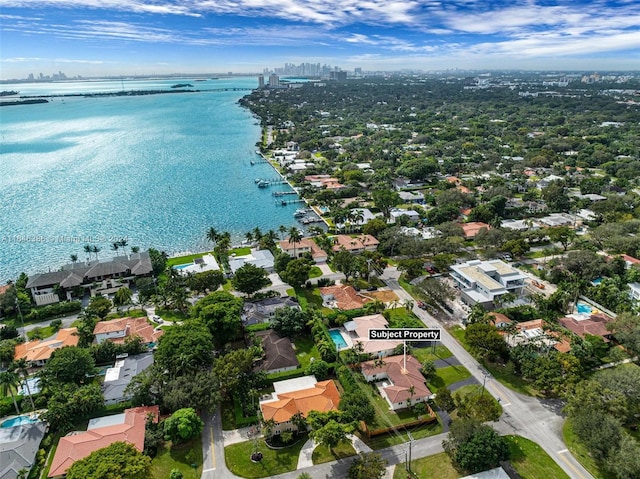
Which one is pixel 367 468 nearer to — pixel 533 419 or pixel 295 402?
pixel 295 402

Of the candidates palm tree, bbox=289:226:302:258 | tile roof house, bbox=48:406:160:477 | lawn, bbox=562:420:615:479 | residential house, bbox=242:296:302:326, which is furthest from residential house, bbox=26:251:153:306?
lawn, bbox=562:420:615:479

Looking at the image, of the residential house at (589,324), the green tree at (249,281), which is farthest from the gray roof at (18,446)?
the residential house at (589,324)

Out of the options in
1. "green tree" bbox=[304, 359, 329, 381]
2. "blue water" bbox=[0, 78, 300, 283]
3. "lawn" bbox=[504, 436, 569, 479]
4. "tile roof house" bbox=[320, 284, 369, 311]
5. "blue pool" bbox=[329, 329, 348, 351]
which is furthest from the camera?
"blue water" bbox=[0, 78, 300, 283]

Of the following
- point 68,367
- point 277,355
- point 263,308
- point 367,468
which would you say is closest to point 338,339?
point 277,355

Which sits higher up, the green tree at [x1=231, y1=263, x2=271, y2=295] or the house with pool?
the green tree at [x1=231, y1=263, x2=271, y2=295]

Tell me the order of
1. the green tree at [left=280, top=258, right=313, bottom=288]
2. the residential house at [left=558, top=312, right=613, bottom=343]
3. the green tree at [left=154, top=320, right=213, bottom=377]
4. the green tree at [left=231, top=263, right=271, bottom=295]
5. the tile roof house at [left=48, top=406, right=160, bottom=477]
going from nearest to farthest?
the tile roof house at [left=48, top=406, right=160, bottom=477], the green tree at [left=154, top=320, right=213, bottom=377], the residential house at [left=558, top=312, right=613, bottom=343], the green tree at [left=231, top=263, right=271, bottom=295], the green tree at [left=280, top=258, right=313, bottom=288]

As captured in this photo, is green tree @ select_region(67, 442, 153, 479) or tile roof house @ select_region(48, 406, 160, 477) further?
tile roof house @ select_region(48, 406, 160, 477)

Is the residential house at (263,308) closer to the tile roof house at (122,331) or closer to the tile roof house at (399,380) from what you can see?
the tile roof house at (122,331)

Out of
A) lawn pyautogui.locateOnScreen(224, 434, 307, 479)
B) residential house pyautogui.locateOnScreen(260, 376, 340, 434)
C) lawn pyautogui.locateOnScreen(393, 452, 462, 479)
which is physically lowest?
lawn pyautogui.locateOnScreen(224, 434, 307, 479)

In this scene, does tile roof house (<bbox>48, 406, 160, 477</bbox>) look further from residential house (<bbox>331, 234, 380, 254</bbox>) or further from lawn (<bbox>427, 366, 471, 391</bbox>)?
residential house (<bbox>331, 234, 380, 254</bbox>)
